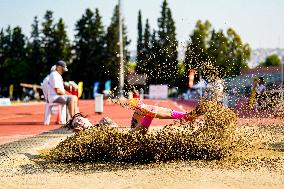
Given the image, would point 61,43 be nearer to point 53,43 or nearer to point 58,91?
point 53,43

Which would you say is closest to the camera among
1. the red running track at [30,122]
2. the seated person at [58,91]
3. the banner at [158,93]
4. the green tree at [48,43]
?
the red running track at [30,122]

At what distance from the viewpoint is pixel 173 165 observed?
595cm

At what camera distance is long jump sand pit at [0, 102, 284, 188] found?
5.07m

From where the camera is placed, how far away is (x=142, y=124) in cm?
716

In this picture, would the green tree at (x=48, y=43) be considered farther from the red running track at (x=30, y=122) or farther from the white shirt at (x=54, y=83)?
the white shirt at (x=54, y=83)

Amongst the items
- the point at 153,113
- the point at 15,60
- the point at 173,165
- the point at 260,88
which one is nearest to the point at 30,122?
the point at 260,88

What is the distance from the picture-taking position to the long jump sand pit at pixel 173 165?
5066 mm

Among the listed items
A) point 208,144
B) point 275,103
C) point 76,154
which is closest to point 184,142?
point 208,144

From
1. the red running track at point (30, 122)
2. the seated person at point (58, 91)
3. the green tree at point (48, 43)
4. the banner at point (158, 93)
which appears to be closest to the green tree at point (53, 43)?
the green tree at point (48, 43)

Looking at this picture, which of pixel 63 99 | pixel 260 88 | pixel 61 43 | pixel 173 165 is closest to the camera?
pixel 173 165

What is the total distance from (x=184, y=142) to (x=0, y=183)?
92.1 inches

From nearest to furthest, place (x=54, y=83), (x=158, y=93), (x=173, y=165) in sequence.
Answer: (x=173, y=165) < (x=54, y=83) < (x=158, y=93)

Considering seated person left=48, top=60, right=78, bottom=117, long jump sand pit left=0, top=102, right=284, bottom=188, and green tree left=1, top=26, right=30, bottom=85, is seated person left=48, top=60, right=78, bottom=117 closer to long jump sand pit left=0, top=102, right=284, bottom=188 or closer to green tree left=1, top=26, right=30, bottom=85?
long jump sand pit left=0, top=102, right=284, bottom=188

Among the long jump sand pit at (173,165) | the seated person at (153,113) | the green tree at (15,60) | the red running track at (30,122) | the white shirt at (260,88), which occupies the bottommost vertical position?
the red running track at (30,122)
